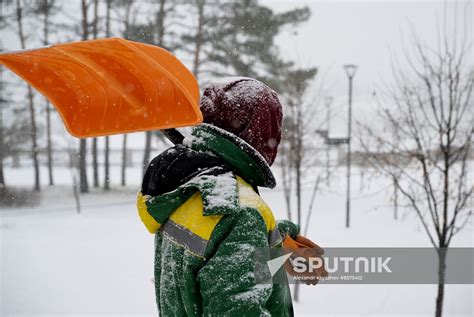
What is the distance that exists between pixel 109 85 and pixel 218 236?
60 centimetres

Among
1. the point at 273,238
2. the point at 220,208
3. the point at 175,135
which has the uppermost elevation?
the point at 175,135

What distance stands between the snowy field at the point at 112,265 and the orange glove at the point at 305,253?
623 cm

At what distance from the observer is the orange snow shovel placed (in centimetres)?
118

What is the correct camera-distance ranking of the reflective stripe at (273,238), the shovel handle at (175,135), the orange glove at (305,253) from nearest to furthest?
1. the reflective stripe at (273,238)
2. the shovel handle at (175,135)
3. the orange glove at (305,253)

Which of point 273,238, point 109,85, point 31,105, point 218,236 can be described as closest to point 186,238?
point 218,236

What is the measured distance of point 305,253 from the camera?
1.75 m

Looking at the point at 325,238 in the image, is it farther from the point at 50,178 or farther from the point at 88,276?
the point at 50,178

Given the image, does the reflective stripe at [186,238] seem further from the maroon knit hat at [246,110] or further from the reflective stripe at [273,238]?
the maroon knit hat at [246,110]

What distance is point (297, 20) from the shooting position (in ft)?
50.8

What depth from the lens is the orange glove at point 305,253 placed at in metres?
1.74

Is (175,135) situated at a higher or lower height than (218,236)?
higher

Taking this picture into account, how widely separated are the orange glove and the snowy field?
6230 mm

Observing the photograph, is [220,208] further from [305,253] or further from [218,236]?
[305,253]

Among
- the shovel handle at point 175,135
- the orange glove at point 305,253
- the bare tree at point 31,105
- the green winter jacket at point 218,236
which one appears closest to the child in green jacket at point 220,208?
the green winter jacket at point 218,236
